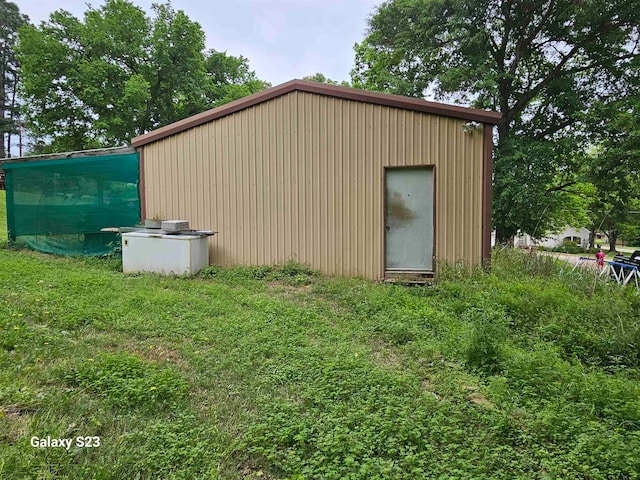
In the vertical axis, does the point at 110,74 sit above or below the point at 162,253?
above

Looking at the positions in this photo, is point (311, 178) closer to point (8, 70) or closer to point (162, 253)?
point (162, 253)

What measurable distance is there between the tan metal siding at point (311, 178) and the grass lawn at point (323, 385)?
159cm

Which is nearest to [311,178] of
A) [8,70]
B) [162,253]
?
[162,253]

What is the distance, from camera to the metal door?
545cm

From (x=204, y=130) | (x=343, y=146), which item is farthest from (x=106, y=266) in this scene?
(x=343, y=146)

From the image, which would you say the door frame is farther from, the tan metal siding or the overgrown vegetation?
the overgrown vegetation

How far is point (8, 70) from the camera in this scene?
84.5 ft

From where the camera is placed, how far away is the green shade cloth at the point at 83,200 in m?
6.71

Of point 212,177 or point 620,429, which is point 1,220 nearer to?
point 212,177

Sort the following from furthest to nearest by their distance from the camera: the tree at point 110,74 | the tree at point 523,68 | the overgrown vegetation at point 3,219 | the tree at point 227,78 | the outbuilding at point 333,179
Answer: the tree at point 227,78
the tree at point 110,74
the tree at point 523,68
the overgrown vegetation at point 3,219
the outbuilding at point 333,179

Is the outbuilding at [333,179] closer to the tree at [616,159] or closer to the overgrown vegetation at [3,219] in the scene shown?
the overgrown vegetation at [3,219]

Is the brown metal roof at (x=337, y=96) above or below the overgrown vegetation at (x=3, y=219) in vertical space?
above

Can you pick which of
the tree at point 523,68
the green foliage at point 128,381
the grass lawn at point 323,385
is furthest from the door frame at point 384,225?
the tree at point 523,68

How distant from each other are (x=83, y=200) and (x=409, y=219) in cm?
602
